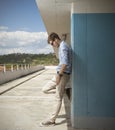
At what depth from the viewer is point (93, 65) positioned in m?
5.03

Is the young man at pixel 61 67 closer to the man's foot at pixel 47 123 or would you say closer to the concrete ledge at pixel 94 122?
the man's foot at pixel 47 123

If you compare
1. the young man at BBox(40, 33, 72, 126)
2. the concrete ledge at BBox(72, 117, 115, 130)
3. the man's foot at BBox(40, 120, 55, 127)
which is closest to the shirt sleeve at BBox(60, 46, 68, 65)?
the young man at BBox(40, 33, 72, 126)

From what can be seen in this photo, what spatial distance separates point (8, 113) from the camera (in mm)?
6293

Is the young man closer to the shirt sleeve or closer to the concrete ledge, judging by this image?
the shirt sleeve

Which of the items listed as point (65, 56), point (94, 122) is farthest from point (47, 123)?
point (65, 56)

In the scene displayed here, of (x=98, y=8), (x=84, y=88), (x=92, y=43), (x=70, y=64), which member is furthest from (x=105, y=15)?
(x=84, y=88)

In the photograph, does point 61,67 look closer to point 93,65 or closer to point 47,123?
point 93,65

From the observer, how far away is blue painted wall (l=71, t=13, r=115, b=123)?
16.4 ft

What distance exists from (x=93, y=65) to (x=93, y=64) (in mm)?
20

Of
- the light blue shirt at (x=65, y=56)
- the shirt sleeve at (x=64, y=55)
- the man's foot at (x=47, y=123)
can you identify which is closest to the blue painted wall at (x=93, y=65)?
the light blue shirt at (x=65, y=56)

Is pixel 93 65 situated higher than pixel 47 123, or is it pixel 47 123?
pixel 93 65

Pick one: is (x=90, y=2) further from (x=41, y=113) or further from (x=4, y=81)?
(x=4, y=81)

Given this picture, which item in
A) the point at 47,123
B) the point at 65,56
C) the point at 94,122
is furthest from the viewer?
the point at 47,123

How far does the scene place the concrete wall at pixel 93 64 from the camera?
500cm
